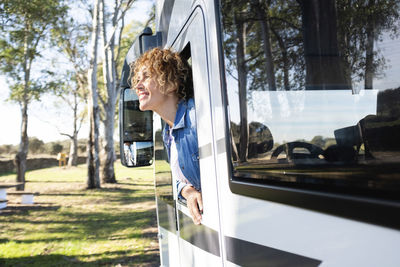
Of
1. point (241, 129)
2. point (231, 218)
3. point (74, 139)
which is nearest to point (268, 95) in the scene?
point (241, 129)

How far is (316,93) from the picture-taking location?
115 cm

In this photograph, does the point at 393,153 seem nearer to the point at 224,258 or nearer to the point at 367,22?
the point at 367,22

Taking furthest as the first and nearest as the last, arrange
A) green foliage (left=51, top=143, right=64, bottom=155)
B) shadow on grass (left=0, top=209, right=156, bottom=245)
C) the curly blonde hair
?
1. green foliage (left=51, top=143, right=64, bottom=155)
2. shadow on grass (left=0, top=209, right=156, bottom=245)
3. the curly blonde hair

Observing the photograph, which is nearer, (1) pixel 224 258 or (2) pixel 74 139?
(1) pixel 224 258

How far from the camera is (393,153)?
3.01 ft

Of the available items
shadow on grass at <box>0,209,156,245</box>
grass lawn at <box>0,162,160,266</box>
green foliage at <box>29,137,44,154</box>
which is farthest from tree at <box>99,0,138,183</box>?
green foliage at <box>29,137,44,154</box>

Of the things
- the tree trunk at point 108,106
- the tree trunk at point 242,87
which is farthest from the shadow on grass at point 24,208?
the tree trunk at point 242,87

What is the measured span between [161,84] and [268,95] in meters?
1.03

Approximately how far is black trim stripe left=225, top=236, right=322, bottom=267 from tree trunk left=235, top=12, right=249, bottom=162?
34 cm

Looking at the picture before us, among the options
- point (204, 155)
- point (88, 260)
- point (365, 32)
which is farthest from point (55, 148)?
point (365, 32)

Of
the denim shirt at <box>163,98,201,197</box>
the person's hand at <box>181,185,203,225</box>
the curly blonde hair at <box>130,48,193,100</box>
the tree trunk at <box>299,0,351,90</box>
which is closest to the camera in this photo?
the tree trunk at <box>299,0,351,90</box>

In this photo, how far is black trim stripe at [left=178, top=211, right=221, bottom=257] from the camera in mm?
1688

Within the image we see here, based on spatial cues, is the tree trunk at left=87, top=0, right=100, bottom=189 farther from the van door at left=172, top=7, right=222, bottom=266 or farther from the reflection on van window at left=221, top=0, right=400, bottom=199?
the reflection on van window at left=221, top=0, right=400, bottom=199

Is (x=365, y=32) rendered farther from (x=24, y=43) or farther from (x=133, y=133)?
(x=24, y=43)
